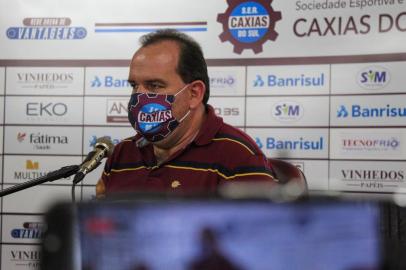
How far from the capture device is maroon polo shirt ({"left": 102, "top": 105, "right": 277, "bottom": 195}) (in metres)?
1.26

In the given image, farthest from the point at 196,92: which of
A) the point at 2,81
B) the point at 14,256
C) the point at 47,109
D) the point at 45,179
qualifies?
the point at 14,256

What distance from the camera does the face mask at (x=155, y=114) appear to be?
143 centimetres

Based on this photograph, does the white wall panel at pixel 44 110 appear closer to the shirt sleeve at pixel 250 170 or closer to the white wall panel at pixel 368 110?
the white wall panel at pixel 368 110

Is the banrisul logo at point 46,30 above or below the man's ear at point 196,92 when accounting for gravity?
above

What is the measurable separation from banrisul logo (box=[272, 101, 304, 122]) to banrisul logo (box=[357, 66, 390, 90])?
0.30 m

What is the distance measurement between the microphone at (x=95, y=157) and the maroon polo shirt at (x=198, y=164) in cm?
8

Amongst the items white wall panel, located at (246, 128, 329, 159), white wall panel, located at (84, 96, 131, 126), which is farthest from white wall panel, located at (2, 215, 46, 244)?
white wall panel, located at (246, 128, 329, 159)

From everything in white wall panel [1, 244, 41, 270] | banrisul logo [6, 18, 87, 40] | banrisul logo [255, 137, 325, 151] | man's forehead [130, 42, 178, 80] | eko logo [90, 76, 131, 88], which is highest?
banrisul logo [6, 18, 87, 40]

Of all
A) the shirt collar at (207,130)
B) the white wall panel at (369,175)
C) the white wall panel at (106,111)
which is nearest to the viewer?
the shirt collar at (207,130)

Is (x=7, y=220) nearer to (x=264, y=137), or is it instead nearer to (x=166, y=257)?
(x=264, y=137)

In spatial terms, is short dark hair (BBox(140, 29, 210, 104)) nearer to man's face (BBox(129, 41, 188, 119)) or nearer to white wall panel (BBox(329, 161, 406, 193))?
man's face (BBox(129, 41, 188, 119))

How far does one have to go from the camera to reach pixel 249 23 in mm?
2344

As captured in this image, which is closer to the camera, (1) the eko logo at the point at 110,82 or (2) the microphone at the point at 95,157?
(2) the microphone at the point at 95,157

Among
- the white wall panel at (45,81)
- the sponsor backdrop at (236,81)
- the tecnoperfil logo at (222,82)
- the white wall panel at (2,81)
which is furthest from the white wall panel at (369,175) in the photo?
the white wall panel at (2,81)
